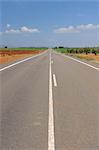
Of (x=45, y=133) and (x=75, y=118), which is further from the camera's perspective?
(x=75, y=118)

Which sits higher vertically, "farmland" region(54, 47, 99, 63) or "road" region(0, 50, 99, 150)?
"road" region(0, 50, 99, 150)

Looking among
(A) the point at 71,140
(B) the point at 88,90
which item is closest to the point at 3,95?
(B) the point at 88,90

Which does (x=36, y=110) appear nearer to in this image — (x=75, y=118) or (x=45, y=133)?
(x=75, y=118)

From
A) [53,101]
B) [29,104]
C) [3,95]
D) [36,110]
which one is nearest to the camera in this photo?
[36,110]

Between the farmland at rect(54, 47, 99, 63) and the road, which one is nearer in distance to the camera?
the road

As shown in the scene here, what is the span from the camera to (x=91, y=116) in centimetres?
700

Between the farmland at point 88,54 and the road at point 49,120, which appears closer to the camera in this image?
the road at point 49,120

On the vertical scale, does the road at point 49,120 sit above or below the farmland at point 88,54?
above

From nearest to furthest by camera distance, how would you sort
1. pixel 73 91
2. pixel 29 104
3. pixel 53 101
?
pixel 29 104, pixel 53 101, pixel 73 91

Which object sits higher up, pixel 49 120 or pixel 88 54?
pixel 49 120

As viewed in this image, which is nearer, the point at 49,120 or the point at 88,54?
the point at 49,120

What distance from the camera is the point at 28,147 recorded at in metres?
4.88

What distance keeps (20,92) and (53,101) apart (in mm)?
2135

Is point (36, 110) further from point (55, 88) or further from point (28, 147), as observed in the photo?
point (55, 88)
